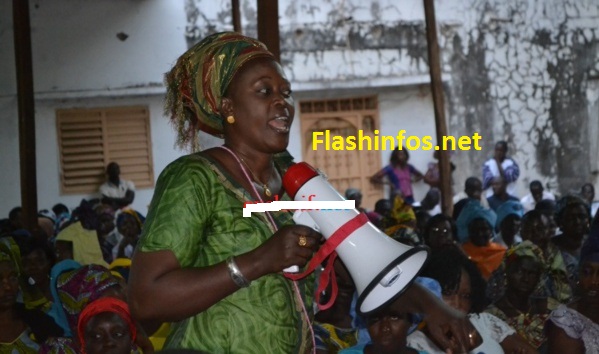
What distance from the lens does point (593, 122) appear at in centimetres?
1684

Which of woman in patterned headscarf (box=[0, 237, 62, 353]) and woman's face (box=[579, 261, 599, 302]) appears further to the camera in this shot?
woman's face (box=[579, 261, 599, 302])

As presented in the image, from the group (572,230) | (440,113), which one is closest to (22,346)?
(572,230)

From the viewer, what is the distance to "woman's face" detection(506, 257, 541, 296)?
19.1 ft

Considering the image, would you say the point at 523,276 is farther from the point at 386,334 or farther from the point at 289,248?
the point at 289,248

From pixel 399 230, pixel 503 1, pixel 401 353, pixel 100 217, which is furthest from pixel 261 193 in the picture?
pixel 503 1

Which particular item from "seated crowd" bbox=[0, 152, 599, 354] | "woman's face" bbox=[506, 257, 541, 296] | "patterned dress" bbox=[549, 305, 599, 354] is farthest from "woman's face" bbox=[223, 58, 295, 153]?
"woman's face" bbox=[506, 257, 541, 296]

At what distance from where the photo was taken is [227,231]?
2449 millimetres

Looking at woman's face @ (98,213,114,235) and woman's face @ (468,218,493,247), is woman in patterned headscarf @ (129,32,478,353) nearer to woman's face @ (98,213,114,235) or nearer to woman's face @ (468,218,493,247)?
woman's face @ (468,218,493,247)

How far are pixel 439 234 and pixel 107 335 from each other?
3770 millimetres

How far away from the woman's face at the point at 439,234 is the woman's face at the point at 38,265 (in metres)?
2.69

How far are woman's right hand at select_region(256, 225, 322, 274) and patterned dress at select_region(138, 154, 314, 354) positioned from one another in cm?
17

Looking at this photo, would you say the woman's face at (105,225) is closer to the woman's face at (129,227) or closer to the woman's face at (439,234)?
the woman's face at (129,227)

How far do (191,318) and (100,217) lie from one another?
8.30m

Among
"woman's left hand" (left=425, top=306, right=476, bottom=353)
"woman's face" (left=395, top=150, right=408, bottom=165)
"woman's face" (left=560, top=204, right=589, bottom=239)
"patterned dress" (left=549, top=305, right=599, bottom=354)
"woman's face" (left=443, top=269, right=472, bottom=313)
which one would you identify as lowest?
"patterned dress" (left=549, top=305, right=599, bottom=354)
